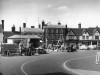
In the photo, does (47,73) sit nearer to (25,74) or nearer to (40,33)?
(25,74)

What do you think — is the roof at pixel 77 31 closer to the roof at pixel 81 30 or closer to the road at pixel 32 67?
the roof at pixel 81 30

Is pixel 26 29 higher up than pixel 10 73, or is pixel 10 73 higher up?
pixel 26 29

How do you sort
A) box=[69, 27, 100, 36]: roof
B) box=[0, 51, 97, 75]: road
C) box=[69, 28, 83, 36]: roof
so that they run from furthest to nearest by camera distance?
box=[69, 28, 83, 36]: roof, box=[69, 27, 100, 36]: roof, box=[0, 51, 97, 75]: road

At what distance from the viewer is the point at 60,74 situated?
12.9 meters

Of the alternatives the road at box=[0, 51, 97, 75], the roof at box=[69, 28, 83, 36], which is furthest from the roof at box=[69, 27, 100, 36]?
the road at box=[0, 51, 97, 75]

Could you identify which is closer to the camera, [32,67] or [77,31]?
[32,67]

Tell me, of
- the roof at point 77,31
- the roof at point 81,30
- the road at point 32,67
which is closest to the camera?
Answer: the road at point 32,67

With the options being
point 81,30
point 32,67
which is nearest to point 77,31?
point 81,30

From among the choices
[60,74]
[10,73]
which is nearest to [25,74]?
[10,73]

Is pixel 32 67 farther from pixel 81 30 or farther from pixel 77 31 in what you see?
pixel 81 30

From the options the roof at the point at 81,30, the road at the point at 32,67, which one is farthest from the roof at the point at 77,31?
the road at the point at 32,67

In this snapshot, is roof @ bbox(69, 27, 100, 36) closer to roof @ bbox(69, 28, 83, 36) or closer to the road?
roof @ bbox(69, 28, 83, 36)

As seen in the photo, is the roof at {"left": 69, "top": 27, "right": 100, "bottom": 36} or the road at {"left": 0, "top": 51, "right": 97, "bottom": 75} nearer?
the road at {"left": 0, "top": 51, "right": 97, "bottom": 75}

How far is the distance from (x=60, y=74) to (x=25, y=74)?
2.19 meters
